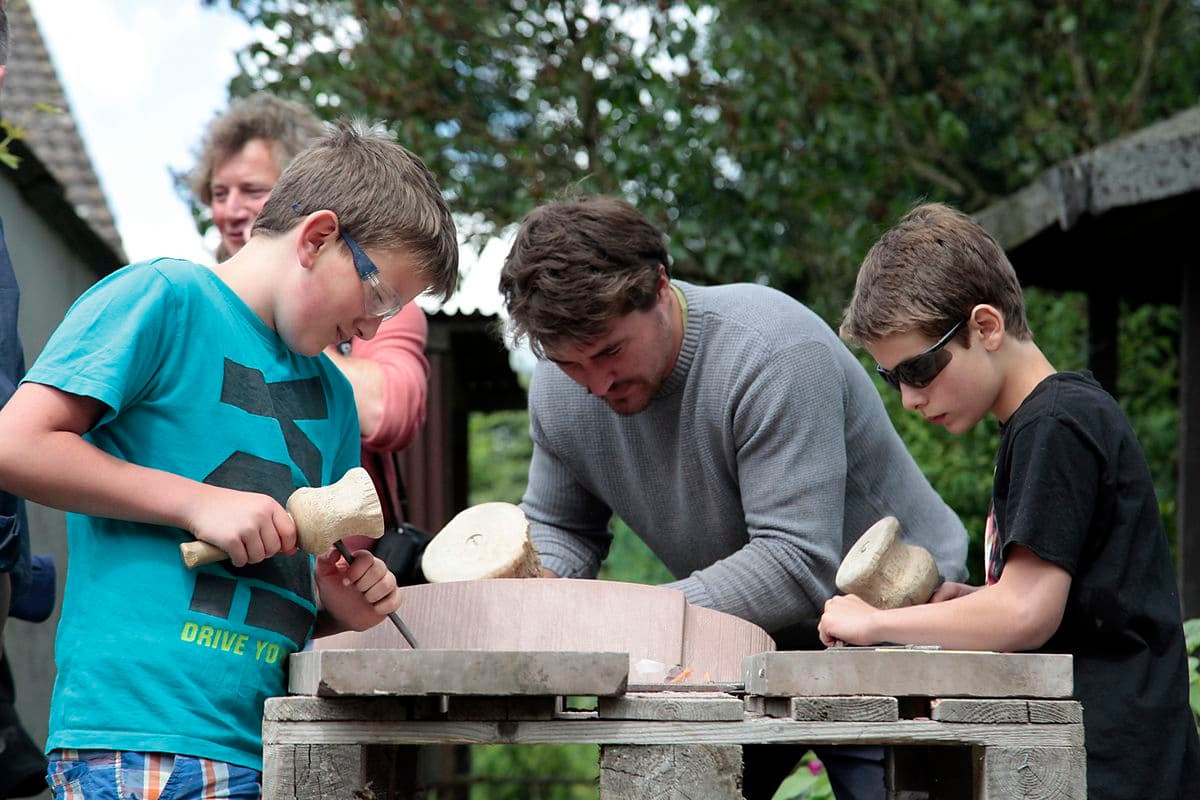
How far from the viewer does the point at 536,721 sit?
6.27 ft

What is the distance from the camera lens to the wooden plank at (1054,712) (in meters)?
1.97

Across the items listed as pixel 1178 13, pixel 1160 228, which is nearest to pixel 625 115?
pixel 1160 228

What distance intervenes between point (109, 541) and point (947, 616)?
130 centimetres

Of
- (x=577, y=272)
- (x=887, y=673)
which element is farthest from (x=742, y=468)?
(x=887, y=673)

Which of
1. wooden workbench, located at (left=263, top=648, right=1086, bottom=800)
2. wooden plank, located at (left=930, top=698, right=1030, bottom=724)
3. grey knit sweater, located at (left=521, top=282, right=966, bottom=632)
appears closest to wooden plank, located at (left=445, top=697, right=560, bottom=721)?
wooden workbench, located at (left=263, top=648, right=1086, bottom=800)

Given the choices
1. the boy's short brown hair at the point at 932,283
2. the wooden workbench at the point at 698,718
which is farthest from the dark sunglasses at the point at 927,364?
the wooden workbench at the point at 698,718

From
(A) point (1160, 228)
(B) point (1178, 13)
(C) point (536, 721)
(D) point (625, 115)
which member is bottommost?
(C) point (536, 721)

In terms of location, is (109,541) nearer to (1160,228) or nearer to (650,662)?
(650,662)

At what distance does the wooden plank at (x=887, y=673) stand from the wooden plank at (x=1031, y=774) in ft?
0.28

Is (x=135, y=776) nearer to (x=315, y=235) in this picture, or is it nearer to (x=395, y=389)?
(x=315, y=235)

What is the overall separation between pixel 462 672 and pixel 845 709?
52 centimetres

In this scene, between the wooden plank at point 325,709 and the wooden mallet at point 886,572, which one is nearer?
the wooden plank at point 325,709

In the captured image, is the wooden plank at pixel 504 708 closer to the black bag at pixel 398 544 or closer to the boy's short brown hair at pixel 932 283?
the boy's short brown hair at pixel 932 283

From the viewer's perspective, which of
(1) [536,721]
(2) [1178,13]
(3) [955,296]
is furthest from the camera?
(2) [1178,13]
